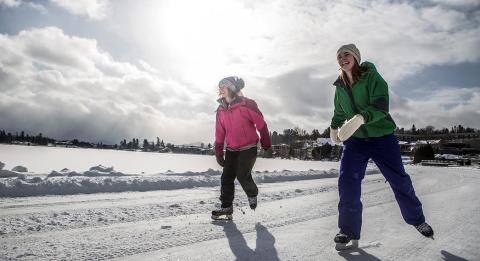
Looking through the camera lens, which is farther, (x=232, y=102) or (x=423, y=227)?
(x=232, y=102)

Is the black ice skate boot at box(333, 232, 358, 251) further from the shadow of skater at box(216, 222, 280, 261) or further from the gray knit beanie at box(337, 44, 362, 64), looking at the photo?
the gray knit beanie at box(337, 44, 362, 64)

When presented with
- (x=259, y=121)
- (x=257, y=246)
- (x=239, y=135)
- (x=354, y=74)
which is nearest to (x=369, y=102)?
(x=354, y=74)

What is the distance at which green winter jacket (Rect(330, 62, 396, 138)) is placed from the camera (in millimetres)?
3094

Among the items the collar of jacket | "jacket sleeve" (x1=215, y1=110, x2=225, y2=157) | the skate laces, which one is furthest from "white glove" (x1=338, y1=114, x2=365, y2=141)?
"jacket sleeve" (x1=215, y1=110, x2=225, y2=157)

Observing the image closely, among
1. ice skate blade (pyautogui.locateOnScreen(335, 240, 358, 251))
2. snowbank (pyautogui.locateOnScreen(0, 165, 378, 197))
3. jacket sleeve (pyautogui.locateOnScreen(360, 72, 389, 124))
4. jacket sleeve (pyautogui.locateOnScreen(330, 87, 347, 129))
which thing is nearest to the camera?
ice skate blade (pyautogui.locateOnScreen(335, 240, 358, 251))

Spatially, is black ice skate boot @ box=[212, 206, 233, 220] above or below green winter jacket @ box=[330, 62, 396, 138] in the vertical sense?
below

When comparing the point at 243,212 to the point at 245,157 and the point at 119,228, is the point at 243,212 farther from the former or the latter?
the point at 119,228

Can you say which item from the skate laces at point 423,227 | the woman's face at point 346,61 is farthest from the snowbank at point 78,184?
the skate laces at point 423,227

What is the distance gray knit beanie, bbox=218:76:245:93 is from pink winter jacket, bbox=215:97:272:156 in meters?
0.15

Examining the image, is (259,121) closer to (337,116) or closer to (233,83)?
(233,83)

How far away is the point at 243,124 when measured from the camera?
4.89m

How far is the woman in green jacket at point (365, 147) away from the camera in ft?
10.2

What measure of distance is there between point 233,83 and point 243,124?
54 cm

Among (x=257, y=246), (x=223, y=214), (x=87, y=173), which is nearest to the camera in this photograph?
(x=257, y=246)
